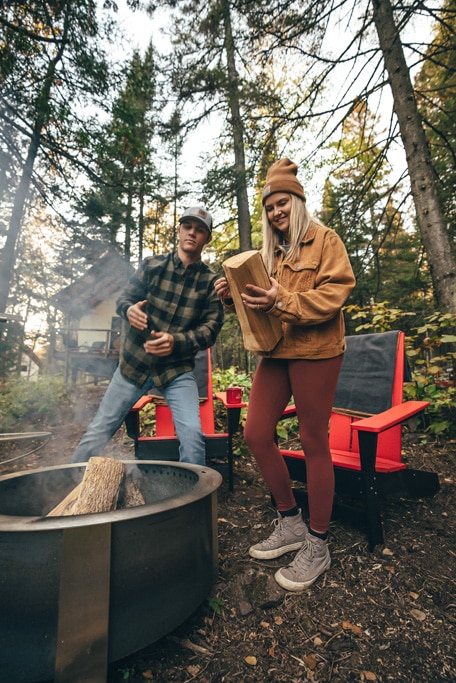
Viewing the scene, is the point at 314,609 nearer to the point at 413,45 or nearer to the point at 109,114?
the point at 413,45

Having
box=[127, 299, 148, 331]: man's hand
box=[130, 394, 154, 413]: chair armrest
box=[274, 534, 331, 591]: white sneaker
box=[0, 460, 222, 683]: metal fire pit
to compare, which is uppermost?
box=[127, 299, 148, 331]: man's hand

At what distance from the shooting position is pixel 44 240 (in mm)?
20422

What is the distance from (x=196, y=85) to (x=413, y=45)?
4255mm

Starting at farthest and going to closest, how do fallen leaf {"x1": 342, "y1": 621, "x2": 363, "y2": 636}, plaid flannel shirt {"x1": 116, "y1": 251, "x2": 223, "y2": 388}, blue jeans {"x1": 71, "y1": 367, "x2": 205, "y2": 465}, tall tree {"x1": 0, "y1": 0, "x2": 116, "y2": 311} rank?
tall tree {"x1": 0, "y1": 0, "x2": 116, "y2": 311}, plaid flannel shirt {"x1": 116, "y1": 251, "x2": 223, "y2": 388}, blue jeans {"x1": 71, "y1": 367, "x2": 205, "y2": 465}, fallen leaf {"x1": 342, "y1": 621, "x2": 363, "y2": 636}

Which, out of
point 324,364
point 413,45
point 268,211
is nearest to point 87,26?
point 413,45

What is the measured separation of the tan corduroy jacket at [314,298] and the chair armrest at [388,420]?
480 millimetres

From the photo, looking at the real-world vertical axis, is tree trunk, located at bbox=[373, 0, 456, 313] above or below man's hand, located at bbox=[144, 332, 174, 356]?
above

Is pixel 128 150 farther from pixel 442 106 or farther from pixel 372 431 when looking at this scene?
pixel 372 431

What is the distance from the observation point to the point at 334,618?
5.37 ft

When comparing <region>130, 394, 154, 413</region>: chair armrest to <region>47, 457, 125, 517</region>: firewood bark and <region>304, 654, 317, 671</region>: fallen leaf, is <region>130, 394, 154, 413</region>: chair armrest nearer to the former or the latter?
<region>47, 457, 125, 517</region>: firewood bark

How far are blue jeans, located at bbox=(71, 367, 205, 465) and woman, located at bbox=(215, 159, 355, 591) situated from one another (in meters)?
0.52

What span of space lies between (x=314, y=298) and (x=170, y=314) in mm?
1349

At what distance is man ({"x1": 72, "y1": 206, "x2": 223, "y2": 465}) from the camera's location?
2.45 meters

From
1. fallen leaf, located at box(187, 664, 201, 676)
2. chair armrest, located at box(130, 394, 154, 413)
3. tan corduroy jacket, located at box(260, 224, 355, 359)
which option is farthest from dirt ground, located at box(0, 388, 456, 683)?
tan corduroy jacket, located at box(260, 224, 355, 359)
